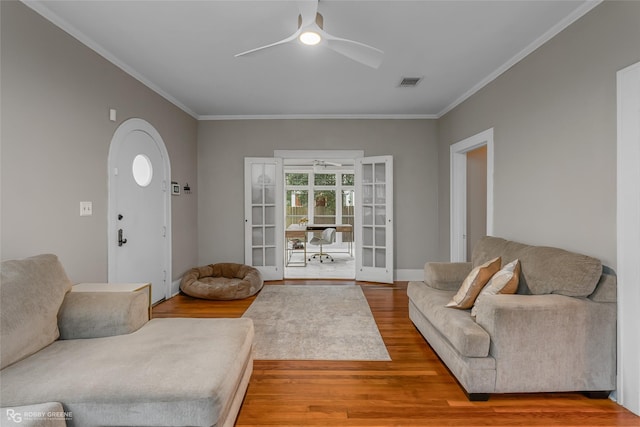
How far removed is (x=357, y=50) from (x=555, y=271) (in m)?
2.08

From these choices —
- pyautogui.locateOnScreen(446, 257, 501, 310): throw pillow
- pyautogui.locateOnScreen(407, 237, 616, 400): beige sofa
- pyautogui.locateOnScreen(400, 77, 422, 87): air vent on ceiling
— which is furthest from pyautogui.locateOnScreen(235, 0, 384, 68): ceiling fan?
pyautogui.locateOnScreen(407, 237, 616, 400): beige sofa

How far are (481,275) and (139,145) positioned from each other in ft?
12.0

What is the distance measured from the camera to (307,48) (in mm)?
2945

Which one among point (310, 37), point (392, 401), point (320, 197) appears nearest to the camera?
point (392, 401)

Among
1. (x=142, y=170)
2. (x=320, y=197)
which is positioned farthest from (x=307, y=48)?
(x=320, y=197)

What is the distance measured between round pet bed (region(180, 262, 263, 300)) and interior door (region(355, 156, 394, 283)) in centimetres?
176

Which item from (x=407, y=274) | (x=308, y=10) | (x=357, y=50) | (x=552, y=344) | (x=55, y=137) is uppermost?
(x=308, y=10)

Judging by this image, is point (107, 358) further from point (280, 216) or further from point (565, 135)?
point (280, 216)

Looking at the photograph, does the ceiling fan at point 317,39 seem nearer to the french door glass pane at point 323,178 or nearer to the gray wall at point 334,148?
the gray wall at point 334,148

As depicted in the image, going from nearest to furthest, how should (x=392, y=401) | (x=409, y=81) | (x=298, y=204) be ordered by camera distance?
(x=392, y=401) < (x=409, y=81) < (x=298, y=204)

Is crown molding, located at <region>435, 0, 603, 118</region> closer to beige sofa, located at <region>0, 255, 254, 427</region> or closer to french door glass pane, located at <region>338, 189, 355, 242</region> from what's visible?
beige sofa, located at <region>0, 255, 254, 427</region>

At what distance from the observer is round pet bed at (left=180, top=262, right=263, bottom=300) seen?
414 cm

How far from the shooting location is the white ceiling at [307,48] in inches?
92.4

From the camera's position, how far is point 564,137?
249 centimetres
